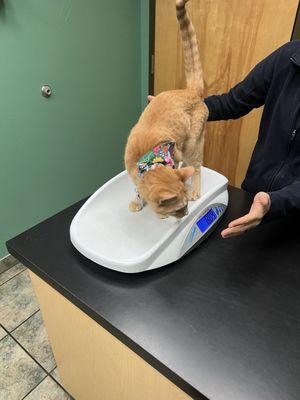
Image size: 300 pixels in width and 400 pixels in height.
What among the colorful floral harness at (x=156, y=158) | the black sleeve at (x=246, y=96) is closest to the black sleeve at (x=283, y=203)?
the colorful floral harness at (x=156, y=158)

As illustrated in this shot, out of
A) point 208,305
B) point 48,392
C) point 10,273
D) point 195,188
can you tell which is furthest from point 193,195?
point 10,273

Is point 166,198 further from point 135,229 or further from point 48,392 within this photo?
point 48,392

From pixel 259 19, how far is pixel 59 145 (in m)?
1.19

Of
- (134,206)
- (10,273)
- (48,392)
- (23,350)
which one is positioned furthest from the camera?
(10,273)

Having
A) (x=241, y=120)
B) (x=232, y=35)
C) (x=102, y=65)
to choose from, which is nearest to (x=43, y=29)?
(x=102, y=65)

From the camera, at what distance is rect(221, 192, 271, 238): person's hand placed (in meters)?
0.64

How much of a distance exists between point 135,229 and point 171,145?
261 mm

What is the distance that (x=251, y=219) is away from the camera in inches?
25.7

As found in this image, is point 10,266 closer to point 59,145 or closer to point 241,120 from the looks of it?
point 59,145

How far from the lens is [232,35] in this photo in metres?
1.48

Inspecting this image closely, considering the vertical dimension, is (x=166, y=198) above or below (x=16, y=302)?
above

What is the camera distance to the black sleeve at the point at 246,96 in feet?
3.12

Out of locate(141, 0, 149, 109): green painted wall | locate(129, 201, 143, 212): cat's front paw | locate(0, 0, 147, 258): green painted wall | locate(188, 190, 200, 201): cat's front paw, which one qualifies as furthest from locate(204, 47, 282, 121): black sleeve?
locate(141, 0, 149, 109): green painted wall

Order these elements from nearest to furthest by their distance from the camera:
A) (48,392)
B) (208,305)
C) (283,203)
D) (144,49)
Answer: (208,305), (283,203), (48,392), (144,49)
